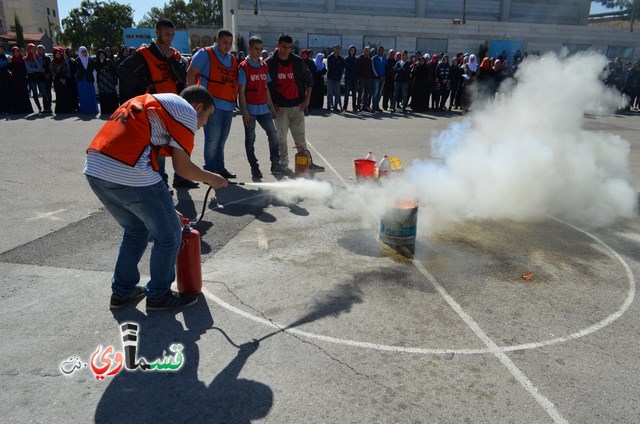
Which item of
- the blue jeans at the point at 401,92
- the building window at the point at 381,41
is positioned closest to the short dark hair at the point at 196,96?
the blue jeans at the point at 401,92

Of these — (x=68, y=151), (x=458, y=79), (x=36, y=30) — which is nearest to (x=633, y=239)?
(x=68, y=151)

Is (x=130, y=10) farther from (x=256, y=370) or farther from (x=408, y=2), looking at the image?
(x=256, y=370)

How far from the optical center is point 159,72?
6.57 meters

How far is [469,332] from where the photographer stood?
12.3ft

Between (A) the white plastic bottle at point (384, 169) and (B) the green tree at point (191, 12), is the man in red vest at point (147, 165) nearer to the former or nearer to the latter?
(A) the white plastic bottle at point (384, 169)

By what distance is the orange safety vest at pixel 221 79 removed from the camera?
709 cm

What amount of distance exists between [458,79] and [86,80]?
13349mm

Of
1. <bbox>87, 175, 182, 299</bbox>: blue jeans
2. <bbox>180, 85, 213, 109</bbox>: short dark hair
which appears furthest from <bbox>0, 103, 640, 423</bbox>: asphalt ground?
<bbox>180, 85, 213, 109</bbox>: short dark hair

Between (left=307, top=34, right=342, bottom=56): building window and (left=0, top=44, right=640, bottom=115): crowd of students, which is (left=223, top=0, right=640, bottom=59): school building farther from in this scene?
(left=0, top=44, right=640, bottom=115): crowd of students

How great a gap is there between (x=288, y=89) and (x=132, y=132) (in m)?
5.20

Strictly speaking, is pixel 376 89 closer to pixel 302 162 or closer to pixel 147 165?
pixel 302 162

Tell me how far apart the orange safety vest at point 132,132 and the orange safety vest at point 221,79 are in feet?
13.1

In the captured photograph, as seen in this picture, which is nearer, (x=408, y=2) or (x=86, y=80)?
(x=86, y=80)

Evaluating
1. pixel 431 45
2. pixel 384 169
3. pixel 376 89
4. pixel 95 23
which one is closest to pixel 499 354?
pixel 384 169
